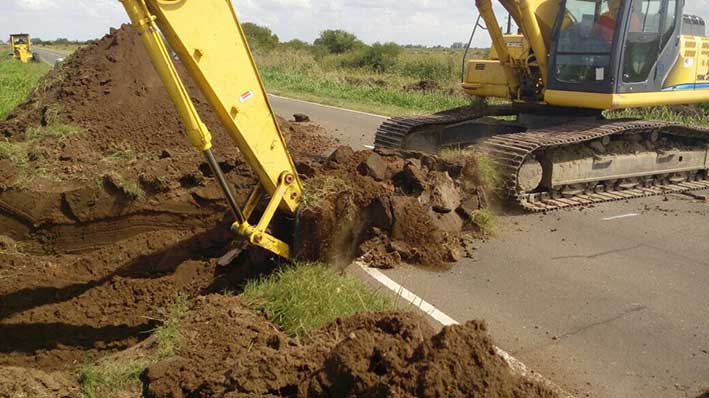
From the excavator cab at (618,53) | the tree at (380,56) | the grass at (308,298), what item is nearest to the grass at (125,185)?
the grass at (308,298)

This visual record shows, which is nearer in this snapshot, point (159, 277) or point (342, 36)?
point (159, 277)

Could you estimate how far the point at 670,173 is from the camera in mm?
9773

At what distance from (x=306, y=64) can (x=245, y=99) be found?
1335 inches

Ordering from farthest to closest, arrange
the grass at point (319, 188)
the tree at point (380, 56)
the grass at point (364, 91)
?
the tree at point (380, 56), the grass at point (364, 91), the grass at point (319, 188)

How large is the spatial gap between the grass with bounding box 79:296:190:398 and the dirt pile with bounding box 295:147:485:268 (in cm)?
148

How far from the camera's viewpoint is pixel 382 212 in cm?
643

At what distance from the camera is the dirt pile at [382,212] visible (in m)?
5.93

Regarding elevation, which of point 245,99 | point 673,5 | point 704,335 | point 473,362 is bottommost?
point 704,335

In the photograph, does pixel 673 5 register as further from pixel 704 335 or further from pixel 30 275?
pixel 30 275

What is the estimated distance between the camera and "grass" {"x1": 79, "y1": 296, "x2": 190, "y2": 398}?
14.2ft

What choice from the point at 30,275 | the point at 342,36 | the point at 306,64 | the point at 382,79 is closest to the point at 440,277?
the point at 30,275

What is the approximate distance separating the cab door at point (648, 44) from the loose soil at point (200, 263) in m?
2.89

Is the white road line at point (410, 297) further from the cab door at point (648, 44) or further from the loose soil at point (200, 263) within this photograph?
the cab door at point (648, 44)

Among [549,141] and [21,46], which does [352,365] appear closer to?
[549,141]
